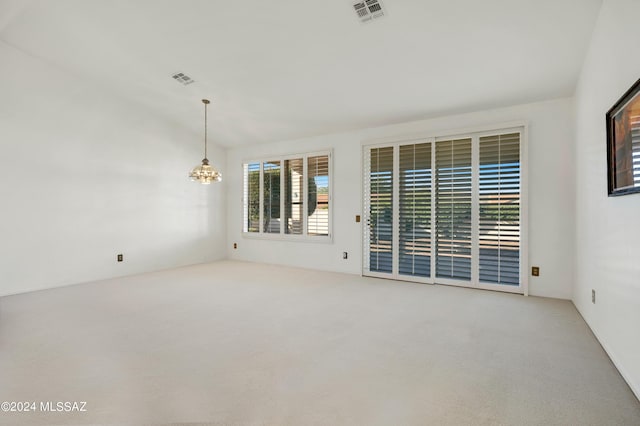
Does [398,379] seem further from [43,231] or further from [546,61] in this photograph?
[43,231]

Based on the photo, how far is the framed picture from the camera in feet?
5.95

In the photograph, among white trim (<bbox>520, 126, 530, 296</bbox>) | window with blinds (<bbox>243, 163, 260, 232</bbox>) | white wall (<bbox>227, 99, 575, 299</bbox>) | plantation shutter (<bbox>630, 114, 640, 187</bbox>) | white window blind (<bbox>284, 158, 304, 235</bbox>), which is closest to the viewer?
plantation shutter (<bbox>630, 114, 640, 187</bbox>)

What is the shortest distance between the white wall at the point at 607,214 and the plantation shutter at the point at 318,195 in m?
3.53

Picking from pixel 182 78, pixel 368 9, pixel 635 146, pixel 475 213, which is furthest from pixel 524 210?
pixel 182 78

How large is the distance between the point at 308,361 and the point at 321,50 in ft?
10.0

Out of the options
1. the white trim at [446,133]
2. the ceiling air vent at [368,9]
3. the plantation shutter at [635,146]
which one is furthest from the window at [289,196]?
the plantation shutter at [635,146]

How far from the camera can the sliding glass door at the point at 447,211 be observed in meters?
4.05

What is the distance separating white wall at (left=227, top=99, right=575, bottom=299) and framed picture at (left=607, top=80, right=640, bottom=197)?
65.0 inches

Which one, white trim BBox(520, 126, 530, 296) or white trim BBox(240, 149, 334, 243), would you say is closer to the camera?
white trim BBox(520, 126, 530, 296)

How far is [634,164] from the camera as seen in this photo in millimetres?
1850

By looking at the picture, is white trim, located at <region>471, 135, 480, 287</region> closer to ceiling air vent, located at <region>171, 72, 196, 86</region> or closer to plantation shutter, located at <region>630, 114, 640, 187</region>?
plantation shutter, located at <region>630, 114, 640, 187</region>

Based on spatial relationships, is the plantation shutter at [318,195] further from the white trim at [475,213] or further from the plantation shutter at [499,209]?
the plantation shutter at [499,209]

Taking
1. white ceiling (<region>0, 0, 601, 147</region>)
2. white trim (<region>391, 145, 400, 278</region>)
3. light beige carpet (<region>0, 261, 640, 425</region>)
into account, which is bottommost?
light beige carpet (<region>0, 261, 640, 425</region>)

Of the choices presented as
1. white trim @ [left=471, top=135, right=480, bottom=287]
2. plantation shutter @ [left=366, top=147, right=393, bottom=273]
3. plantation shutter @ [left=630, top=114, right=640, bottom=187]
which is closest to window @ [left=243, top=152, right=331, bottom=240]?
plantation shutter @ [left=366, top=147, right=393, bottom=273]
